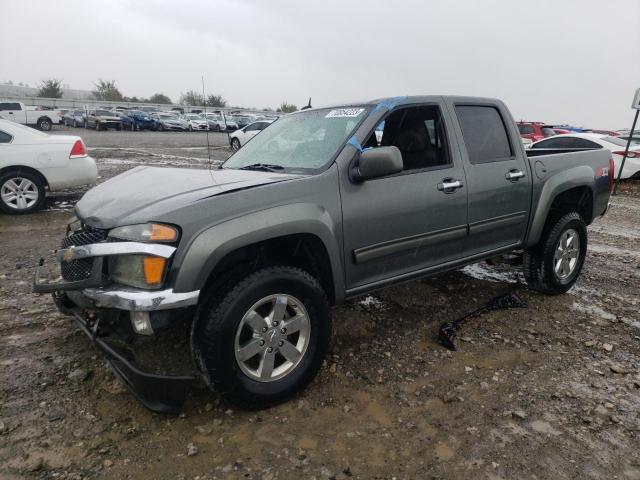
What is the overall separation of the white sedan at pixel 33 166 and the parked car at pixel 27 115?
27.4 meters

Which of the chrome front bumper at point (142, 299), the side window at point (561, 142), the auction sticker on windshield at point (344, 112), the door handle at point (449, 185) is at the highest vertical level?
the auction sticker on windshield at point (344, 112)

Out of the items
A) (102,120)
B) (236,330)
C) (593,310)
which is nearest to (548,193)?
→ (593,310)

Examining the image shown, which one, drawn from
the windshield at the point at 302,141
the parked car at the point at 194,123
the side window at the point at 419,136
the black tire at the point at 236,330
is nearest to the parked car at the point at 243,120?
the parked car at the point at 194,123

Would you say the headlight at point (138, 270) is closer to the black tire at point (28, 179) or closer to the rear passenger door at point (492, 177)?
the rear passenger door at point (492, 177)

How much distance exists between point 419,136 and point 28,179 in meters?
6.49

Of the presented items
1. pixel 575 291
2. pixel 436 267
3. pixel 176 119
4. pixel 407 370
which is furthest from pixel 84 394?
pixel 176 119

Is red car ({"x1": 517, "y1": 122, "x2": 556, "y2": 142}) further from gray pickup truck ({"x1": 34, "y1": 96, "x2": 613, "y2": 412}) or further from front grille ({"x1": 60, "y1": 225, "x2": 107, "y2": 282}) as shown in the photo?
front grille ({"x1": 60, "y1": 225, "x2": 107, "y2": 282})

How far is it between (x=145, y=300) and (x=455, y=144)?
2.48m

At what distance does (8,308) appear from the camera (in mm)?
3895

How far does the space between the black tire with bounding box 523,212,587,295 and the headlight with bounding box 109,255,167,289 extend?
3.44 meters

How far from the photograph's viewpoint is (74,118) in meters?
38.3

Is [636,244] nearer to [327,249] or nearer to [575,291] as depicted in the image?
[575,291]

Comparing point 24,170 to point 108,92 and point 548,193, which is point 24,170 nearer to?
point 548,193

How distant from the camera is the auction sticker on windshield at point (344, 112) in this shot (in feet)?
10.6
